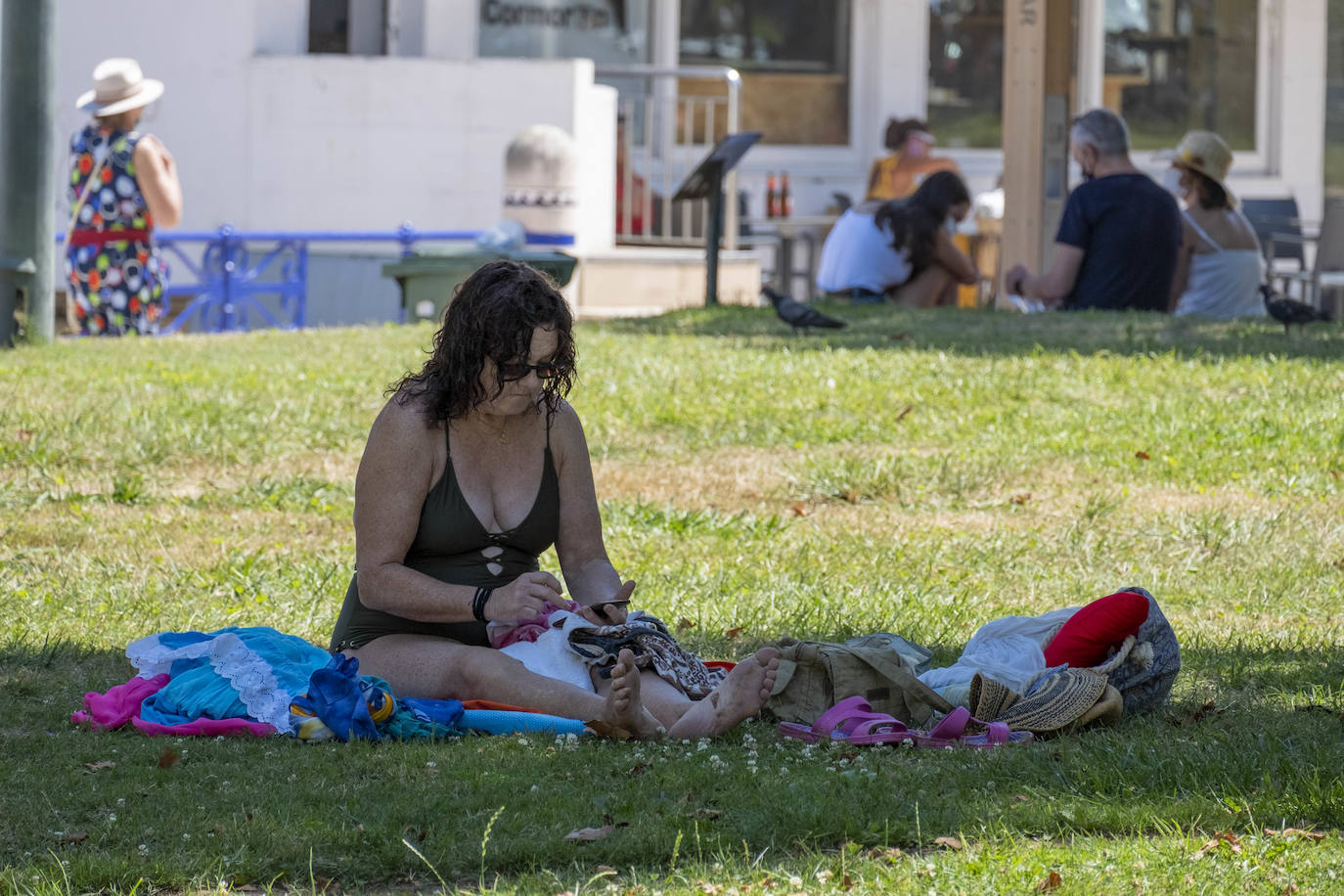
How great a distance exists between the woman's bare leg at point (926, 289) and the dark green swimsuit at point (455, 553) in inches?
324

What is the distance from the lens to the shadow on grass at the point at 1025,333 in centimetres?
990

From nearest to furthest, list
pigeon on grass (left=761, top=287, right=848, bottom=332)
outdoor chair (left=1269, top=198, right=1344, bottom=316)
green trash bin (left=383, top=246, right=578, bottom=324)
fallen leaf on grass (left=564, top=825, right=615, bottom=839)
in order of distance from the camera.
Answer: fallen leaf on grass (left=564, top=825, right=615, bottom=839), pigeon on grass (left=761, top=287, right=848, bottom=332), green trash bin (left=383, top=246, right=578, bottom=324), outdoor chair (left=1269, top=198, right=1344, bottom=316)

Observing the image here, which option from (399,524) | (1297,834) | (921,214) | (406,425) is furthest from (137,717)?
(921,214)

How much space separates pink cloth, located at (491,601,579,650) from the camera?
4305 millimetres

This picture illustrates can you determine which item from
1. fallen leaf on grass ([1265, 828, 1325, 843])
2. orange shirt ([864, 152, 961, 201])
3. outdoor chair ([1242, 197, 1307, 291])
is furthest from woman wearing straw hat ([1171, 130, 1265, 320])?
fallen leaf on grass ([1265, 828, 1325, 843])

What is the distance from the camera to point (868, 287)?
41.1 feet

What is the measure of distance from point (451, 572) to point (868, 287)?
8403 millimetres

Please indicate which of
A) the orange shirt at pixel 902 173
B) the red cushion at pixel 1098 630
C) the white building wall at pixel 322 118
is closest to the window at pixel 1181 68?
the orange shirt at pixel 902 173

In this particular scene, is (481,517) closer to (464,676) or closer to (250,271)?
(464,676)

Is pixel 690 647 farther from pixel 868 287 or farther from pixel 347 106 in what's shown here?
pixel 347 106

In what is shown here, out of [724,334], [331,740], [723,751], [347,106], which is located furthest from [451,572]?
[347,106]

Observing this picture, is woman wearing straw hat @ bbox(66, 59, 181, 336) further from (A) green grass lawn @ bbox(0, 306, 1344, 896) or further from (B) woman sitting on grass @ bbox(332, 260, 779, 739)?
(B) woman sitting on grass @ bbox(332, 260, 779, 739)

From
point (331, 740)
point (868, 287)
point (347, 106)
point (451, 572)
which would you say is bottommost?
point (331, 740)

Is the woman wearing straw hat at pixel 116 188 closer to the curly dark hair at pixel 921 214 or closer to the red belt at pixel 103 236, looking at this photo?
the red belt at pixel 103 236
